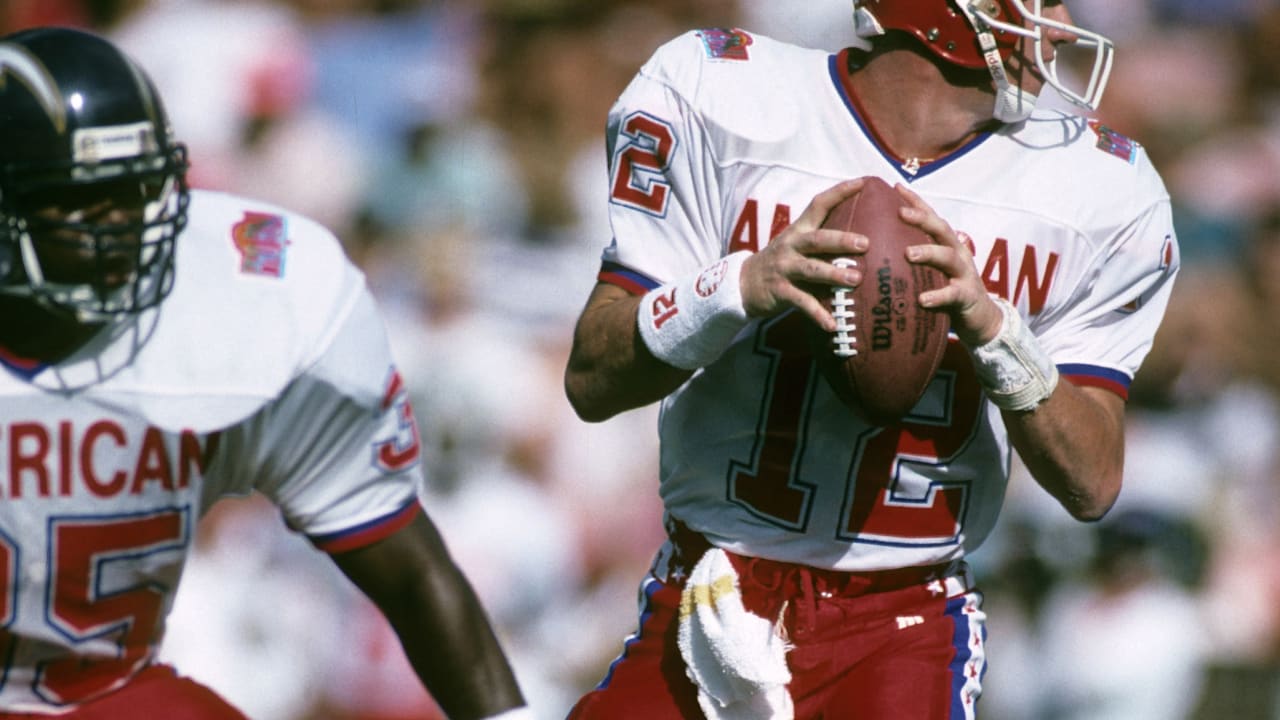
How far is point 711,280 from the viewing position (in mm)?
2795

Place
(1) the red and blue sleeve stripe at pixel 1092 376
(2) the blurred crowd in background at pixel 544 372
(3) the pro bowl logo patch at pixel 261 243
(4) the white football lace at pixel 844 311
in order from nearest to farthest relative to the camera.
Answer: (4) the white football lace at pixel 844 311 < (3) the pro bowl logo patch at pixel 261 243 < (1) the red and blue sleeve stripe at pixel 1092 376 < (2) the blurred crowd in background at pixel 544 372

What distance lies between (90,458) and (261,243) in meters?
0.44

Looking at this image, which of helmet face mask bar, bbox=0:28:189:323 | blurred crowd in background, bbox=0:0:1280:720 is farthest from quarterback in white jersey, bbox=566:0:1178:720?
blurred crowd in background, bbox=0:0:1280:720

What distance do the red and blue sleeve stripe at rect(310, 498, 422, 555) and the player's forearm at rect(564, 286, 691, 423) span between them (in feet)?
1.19

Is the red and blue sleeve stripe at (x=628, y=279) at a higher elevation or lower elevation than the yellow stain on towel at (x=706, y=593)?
higher

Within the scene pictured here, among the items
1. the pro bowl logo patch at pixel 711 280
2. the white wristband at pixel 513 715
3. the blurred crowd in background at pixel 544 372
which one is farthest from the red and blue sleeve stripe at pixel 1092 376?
the blurred crowd in background at pixel 544 372

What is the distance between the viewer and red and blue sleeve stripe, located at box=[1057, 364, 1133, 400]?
308cm

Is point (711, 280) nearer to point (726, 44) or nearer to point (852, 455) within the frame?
point (852, 455)

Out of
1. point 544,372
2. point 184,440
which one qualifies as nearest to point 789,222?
point 184,440

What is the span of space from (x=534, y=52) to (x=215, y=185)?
5.06ft

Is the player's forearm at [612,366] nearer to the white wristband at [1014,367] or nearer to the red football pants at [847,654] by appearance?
the red football pants at [847,654]

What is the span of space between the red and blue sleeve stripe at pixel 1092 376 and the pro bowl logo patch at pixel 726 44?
76 cm

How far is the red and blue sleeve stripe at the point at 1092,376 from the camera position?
3.08 meters

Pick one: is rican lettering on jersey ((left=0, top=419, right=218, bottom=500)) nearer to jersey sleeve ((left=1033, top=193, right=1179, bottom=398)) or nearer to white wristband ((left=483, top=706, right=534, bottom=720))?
white wristband ((left=483, top=706, right=534, bottom=720))
